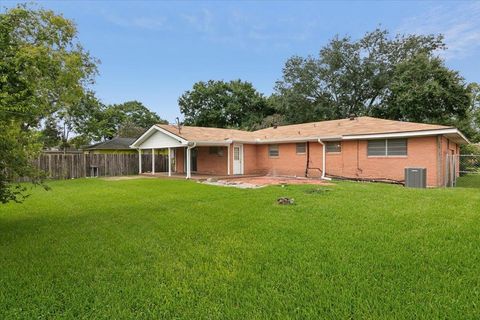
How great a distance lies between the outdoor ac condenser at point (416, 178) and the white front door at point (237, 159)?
9961mm

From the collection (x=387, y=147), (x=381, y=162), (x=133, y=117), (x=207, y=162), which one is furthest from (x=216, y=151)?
(x=133, y=117)

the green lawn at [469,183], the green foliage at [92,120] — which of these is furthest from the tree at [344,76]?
the green foliage at [92,120]

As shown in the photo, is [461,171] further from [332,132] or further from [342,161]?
[332,132]

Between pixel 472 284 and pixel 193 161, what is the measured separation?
65.2 feet

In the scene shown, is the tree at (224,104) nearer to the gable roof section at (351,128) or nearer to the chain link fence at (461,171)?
the gable roof section at (351,128)

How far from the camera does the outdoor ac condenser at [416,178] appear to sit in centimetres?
1242

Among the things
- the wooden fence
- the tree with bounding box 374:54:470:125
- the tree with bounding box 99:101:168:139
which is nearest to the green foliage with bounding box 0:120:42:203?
the wooden fence

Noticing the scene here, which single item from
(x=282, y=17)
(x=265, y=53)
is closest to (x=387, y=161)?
(x=282, y=17)

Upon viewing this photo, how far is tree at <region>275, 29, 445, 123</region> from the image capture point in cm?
3172

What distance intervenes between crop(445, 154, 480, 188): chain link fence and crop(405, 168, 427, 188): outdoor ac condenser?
2.97 meters

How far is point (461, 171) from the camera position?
17.9 m

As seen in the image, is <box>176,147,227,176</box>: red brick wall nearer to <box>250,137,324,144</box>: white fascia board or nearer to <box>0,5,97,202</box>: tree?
<box>250,137,324,144</box>: white fascia board

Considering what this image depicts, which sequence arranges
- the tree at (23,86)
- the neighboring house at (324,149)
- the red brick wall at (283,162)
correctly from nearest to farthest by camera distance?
1. the tree at (23,86)
2. the neighboring house at (324,149)
3. the red brick wall at (283,162)

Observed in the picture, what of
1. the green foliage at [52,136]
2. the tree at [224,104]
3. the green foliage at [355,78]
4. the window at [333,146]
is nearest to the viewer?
the window at [333,146]
